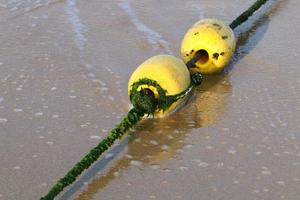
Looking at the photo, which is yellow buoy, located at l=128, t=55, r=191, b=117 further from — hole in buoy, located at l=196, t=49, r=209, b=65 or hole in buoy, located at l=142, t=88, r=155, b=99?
hole in buoy, located at l=196, t=49, r=209, b=65

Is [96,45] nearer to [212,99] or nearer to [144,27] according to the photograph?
[144,27]

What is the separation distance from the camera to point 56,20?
474cm

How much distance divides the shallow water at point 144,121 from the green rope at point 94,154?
0.10m

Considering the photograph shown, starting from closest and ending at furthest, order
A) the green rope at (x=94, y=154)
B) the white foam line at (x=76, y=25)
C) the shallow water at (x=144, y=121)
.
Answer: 1. the green rope at (x=94, y=154)
2. the shallow water at (x=144, y=121)
3. the white foam line at (x=76, y=25)

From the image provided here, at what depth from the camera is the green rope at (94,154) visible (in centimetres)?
228

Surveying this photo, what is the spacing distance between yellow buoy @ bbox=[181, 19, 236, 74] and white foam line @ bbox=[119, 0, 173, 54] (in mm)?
580

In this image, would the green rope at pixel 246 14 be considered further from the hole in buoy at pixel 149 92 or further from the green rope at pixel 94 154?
the green rope at pixel 94 154

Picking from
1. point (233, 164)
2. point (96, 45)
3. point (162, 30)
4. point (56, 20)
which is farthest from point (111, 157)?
point (56, 20)

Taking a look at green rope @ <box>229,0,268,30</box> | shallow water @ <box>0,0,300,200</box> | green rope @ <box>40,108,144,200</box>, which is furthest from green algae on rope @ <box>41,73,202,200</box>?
green rope @ <box>229,0,268,30</box>

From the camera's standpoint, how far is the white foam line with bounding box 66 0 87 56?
166 inches

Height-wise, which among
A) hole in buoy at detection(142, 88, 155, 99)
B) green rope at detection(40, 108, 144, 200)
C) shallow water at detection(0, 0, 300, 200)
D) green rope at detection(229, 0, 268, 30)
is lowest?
shallow water at detection(0, 0, 300, 200)

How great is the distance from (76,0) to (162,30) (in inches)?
47.6

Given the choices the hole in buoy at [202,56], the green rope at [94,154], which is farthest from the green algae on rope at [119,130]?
the hole in buoy at [202,56]

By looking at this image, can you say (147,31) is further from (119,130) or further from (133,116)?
(119,130)
